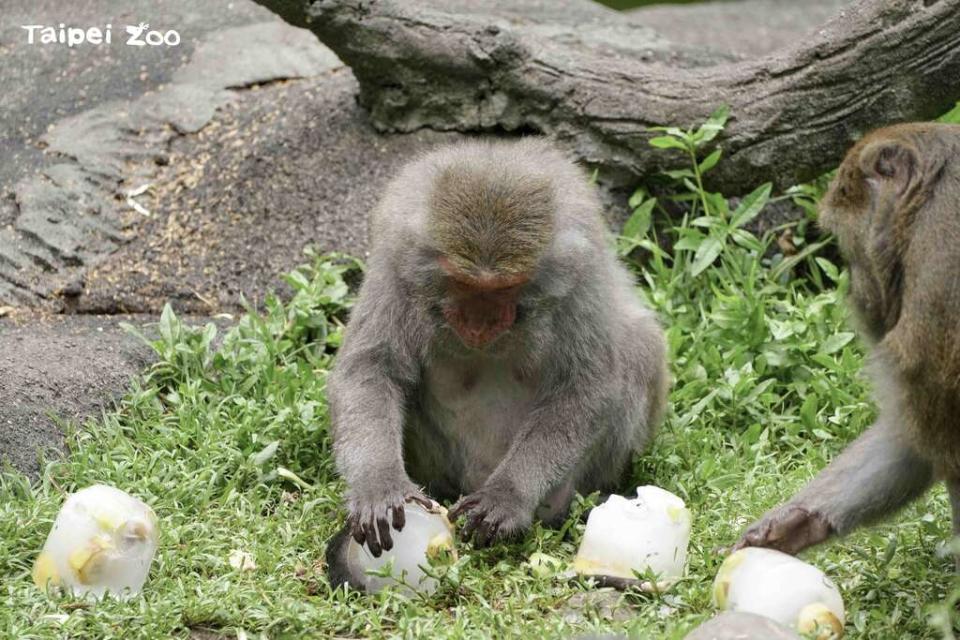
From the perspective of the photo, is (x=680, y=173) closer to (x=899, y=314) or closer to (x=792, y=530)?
(x=792, y=530)

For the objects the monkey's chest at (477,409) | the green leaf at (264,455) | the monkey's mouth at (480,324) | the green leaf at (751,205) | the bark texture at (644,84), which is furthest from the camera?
the green leaf at (751,205)

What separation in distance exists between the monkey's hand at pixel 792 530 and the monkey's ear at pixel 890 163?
1.29 meters

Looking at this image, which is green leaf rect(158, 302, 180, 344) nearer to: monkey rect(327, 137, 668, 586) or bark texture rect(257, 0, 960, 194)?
monkey rect(327, 137, 668, 586)

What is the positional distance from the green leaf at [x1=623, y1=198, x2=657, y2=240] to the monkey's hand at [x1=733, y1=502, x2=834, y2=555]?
114 inches

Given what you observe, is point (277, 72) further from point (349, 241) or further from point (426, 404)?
point (426, 404)

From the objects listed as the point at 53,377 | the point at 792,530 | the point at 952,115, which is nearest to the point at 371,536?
the point at 792,530

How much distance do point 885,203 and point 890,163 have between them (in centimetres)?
15

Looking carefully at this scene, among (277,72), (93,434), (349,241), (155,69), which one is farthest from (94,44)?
(93,434)

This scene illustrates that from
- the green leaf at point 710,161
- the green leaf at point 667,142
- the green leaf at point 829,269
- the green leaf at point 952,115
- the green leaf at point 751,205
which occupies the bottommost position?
the green leaf at point 829,269

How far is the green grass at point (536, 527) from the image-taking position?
5.19 metres

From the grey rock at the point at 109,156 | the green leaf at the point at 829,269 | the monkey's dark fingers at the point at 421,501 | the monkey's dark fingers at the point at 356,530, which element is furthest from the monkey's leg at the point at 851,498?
→ the grey rock at the point at 109,156

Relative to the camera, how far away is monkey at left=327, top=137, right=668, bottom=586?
5.57 m

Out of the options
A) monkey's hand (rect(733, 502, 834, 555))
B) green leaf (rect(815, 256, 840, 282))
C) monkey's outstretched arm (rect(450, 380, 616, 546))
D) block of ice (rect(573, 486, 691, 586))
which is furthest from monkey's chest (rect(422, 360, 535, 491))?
green leaf (rect(815, 256, 840, 282))

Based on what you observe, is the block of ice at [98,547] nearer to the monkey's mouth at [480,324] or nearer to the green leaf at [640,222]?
the monkey's mouth at [480,324]
